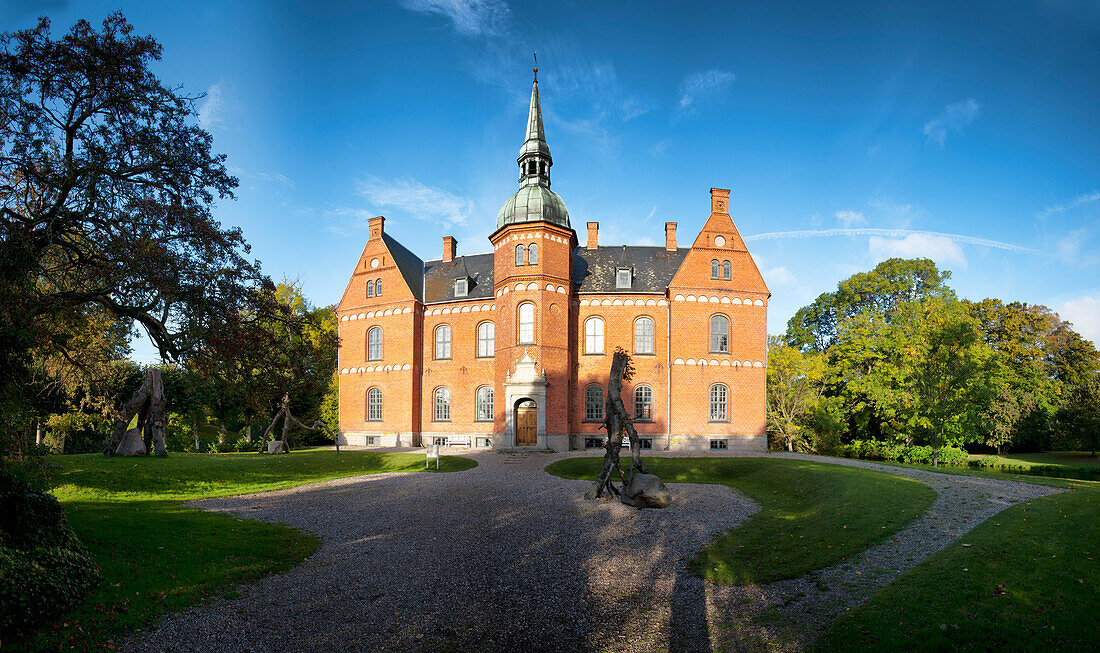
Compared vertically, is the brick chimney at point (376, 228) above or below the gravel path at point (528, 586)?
above

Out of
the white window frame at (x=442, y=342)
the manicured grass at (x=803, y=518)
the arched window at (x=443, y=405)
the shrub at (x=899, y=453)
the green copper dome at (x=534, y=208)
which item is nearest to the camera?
the manicured grass at (x=803, y=518)

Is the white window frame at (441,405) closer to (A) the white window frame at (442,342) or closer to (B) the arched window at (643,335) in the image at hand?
(A) the white window frame at (442,342)

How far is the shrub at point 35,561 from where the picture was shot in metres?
6.12

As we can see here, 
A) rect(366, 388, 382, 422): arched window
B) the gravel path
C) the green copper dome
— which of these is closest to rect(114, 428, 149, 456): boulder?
the gravel path

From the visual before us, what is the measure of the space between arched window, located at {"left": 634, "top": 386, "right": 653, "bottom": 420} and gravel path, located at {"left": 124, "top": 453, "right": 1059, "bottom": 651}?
16.9 meters

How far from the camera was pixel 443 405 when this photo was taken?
34.6 meters

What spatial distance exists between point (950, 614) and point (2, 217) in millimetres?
13385

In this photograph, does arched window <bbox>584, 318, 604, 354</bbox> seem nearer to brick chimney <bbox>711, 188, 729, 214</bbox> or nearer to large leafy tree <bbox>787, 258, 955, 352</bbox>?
brick chimney <bbox>711, 188, 729, 214</bbox>

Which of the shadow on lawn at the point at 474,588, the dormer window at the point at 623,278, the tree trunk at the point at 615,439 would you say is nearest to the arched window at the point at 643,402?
the dormer window at the point at 623,278

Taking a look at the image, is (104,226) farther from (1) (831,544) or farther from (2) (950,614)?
(1) (831,544)

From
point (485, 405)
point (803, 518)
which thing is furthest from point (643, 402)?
point (803, 518)

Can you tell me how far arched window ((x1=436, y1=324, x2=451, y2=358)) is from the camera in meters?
35.0

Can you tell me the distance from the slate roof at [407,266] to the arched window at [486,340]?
5248 mm

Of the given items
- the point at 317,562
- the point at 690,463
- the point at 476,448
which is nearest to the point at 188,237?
the point at 317,562
